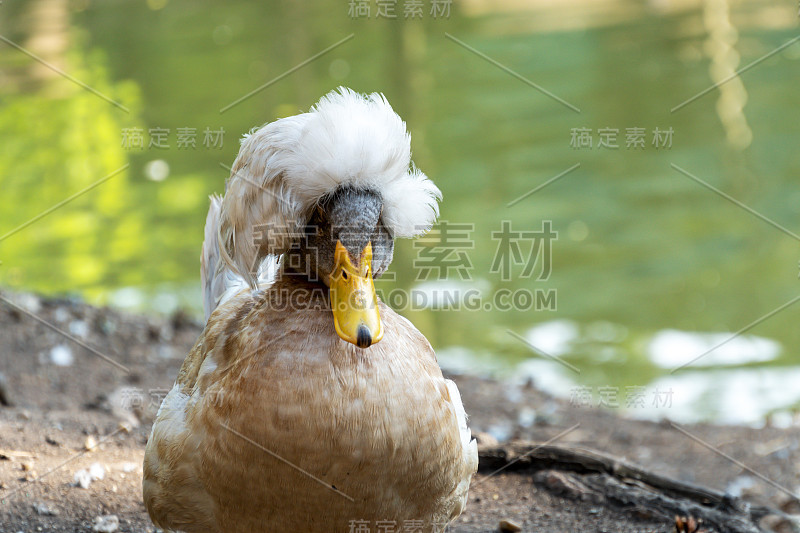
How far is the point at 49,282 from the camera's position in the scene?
8.17 meters

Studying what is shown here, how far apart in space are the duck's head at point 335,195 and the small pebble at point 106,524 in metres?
1.37

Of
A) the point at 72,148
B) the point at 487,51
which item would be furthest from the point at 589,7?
the point at 72,148

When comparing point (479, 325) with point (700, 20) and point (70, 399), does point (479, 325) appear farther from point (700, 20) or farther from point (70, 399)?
point (700, 20)

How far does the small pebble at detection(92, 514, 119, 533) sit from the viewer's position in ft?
11.3

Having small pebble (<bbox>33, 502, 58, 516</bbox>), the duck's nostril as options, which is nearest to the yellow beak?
the duck's nostril

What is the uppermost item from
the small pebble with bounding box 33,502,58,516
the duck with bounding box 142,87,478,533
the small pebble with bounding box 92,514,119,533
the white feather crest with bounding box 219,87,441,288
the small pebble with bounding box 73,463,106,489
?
the white feather crest with bounding box 219,87,441,288

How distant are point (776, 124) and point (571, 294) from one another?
5.53m

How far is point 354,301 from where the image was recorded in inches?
108

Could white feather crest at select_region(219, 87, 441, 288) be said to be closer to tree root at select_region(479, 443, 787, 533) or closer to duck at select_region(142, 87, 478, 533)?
duck at select_region(142, 87, 478, 533)

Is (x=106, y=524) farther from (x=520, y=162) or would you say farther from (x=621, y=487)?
(x=520, y=162)

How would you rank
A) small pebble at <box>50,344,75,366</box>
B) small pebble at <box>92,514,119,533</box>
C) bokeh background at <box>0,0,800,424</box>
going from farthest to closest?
bokeh background at <box>0,0,800,424</box>, small pebble at <box>50,344,75,366</box>, small pebble at <box>92,514,119,533</box>

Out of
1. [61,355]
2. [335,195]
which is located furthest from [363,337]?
[61,355]

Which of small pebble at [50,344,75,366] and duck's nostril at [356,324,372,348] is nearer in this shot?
duck's nostril at [356,324,372,348]

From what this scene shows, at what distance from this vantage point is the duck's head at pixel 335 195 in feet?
8.91
